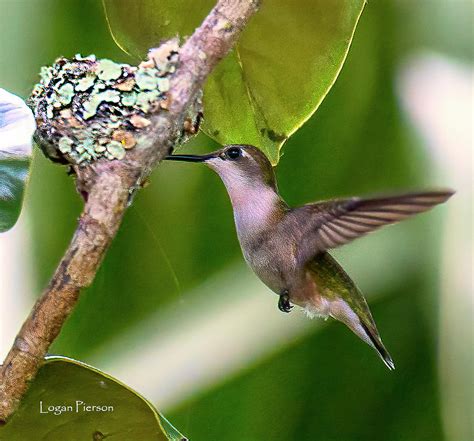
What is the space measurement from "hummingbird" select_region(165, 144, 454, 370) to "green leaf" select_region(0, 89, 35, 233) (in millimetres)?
458

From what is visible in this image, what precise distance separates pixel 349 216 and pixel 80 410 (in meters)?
0.52

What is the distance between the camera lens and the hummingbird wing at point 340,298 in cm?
170

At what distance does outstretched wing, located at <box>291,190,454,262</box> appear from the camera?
1.23 metres

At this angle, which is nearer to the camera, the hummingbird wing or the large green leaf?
the large green leaf

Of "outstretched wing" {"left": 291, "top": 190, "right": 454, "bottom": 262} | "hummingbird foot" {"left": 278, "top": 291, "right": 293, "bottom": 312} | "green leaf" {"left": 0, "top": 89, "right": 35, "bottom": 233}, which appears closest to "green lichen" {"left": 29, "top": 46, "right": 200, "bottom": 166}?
"green leaf" {"left": 0, "top": 89, "right": 35, "bottom": 233}

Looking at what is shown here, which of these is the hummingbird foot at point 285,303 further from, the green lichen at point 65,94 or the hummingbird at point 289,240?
the green lichen at point 65,94

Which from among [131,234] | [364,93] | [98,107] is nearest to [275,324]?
[131,234]

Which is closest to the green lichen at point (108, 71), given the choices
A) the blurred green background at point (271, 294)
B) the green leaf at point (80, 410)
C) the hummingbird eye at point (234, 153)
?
the hummingbird eye at point (234, 153)

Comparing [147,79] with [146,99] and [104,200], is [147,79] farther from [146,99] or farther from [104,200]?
[104,200]

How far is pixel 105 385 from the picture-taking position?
1.25 m

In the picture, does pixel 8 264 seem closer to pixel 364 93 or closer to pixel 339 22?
pixel 364 93

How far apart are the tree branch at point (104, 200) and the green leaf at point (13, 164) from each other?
0.31ft

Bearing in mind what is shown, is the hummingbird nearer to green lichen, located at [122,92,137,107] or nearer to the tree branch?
green lichen, located at [122,92,137,107]

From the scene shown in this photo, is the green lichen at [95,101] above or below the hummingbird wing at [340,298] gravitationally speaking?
above
